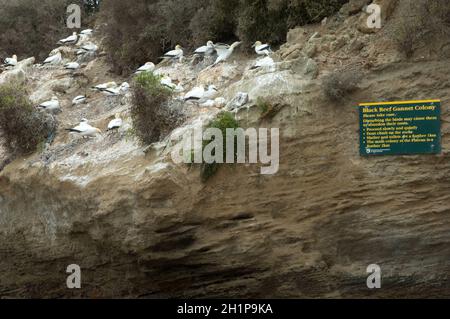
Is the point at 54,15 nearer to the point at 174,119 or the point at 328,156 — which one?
the point at 174,119

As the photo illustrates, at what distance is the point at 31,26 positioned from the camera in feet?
71.2

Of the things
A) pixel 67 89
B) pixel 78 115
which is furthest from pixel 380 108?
pixel 67 89

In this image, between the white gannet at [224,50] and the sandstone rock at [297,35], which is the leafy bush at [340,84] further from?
the white gannet at [224,50]

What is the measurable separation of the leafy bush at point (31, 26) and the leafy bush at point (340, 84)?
12333 mm

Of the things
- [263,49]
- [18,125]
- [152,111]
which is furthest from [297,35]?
[18,125]

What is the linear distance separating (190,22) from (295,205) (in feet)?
23.5

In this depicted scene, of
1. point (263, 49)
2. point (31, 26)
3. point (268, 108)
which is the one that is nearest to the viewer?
point (268, 108)

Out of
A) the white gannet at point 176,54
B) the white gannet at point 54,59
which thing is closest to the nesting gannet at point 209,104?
the white gannet at point 176,54

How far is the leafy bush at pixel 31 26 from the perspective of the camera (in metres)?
21.2

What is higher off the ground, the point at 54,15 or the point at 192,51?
the point at 54,15

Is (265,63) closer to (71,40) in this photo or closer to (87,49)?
(87,49)

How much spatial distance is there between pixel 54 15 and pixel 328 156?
545 inches

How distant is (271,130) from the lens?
11.2 meters
